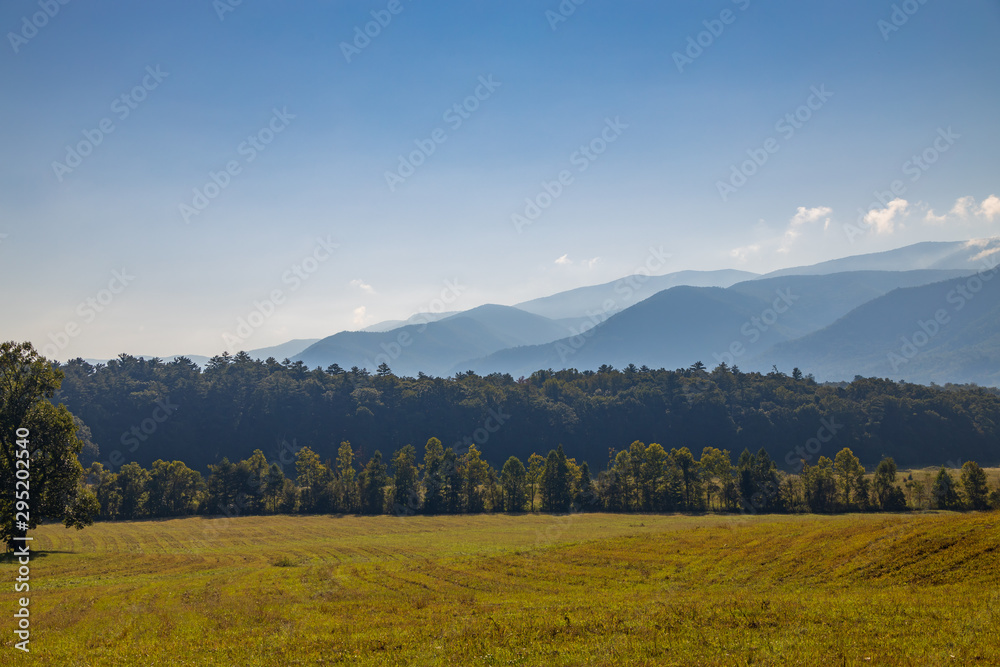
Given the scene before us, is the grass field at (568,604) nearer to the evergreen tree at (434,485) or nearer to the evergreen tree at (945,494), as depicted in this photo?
the evergreen tree at (434,485)

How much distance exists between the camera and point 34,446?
4481 cm

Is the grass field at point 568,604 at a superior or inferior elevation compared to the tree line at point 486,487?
superior

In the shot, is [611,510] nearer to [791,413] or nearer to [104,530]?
[104,530]

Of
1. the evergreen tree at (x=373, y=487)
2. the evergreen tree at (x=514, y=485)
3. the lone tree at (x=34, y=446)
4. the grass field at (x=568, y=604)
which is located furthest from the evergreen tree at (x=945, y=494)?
the lone tree at (x=34, y=446)

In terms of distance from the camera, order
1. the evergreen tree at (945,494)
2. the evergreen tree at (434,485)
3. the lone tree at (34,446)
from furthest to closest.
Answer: the evergreen tree at (434,485)
the evergreen tree at (945,494)
the lone tree at (34,446)

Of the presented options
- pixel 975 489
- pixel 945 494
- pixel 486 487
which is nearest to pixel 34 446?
pixel 486 487

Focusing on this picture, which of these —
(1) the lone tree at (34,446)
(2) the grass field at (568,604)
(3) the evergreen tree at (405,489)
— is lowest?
(3) the evergreen tree at (405,489)

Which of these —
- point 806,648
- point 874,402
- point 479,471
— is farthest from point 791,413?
point 806,648

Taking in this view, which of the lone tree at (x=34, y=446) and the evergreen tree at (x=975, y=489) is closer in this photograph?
the lone tree at (x=34, y=446)

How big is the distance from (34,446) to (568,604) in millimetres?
46935

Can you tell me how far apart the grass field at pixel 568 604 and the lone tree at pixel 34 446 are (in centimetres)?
449

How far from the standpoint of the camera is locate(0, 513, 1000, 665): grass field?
19.5 meters

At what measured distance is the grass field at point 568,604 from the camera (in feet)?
63.8

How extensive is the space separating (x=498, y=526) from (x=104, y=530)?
66.7 meters
